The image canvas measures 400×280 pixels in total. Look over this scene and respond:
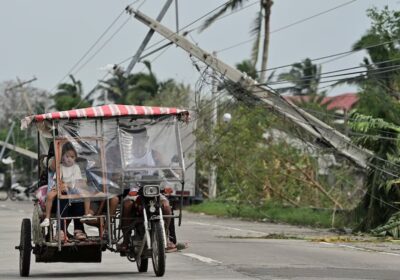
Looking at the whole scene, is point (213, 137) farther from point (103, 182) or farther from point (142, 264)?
point (103, 182)

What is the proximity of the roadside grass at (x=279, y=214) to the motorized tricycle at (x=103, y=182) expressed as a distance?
16.4 m

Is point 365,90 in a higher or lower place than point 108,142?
higher

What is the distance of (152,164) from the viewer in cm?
1326

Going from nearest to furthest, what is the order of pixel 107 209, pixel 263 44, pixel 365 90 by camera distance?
1. pixel 107 209
2. pixel 365 90
3. pixel 263 44

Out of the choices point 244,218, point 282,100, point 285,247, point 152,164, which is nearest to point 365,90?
point 282,100

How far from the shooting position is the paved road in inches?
524

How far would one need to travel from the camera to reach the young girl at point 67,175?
12844mm

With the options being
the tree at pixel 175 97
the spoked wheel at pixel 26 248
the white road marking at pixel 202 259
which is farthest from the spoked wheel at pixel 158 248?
the tree at pixel 175 97

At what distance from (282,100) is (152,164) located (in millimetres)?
16574

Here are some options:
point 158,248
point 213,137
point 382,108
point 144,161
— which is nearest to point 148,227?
point 158,248

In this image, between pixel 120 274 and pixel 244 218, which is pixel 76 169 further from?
pixel 244 218

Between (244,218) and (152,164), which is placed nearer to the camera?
(152,164)

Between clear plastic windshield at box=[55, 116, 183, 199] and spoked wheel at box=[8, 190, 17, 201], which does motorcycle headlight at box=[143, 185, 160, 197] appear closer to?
clear plastic windshield at box=[55, 116, 183, 199]

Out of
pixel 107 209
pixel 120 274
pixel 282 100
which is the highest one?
pixel 282 100
